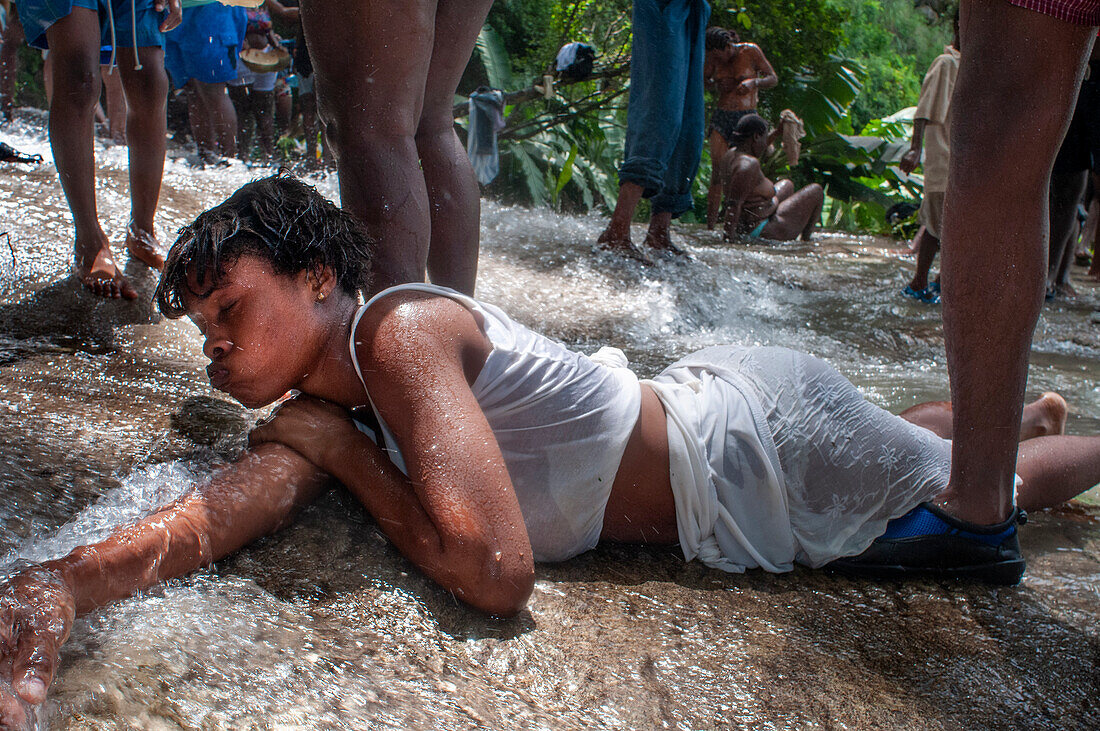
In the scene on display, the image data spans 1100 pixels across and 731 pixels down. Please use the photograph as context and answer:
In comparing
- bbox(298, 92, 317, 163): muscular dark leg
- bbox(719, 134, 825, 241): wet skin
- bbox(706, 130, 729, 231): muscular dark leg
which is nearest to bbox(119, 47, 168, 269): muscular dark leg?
bbox(298, 92, 317, 163): muscular dark leg

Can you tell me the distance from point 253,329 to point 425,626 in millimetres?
600

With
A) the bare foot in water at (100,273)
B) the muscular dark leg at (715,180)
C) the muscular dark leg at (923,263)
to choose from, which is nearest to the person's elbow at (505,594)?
the bare foot in water at (100,273)

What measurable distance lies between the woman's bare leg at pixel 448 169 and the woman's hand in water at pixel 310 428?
894 mm

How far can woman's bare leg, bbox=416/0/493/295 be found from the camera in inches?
98.6

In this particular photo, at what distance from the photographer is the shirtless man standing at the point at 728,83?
972 cm

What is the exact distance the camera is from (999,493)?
1764 mm

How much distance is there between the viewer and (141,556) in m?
1.27

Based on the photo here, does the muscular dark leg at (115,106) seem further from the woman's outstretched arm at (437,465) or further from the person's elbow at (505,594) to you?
the person's elbow at (505,594)

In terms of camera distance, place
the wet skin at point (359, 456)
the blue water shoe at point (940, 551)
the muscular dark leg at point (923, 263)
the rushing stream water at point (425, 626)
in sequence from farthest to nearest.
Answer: the muscular dark leg at point (923, 263) < the blue water shoe at point (940, 551) < the wet skin at point (359, 456) < the rushing stream water at point (425, 626)

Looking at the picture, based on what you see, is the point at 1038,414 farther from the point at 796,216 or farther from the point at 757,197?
the point at 796,216

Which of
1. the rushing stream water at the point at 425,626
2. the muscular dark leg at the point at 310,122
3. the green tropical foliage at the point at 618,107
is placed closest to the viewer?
the rushing stream water at the point at 425,626

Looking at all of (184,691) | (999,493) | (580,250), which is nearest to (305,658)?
(184,691)

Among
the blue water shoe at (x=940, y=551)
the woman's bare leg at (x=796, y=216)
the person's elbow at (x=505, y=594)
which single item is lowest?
the woman's bare leg at (x=796, y=216)

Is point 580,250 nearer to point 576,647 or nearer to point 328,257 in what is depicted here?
point 328,257
